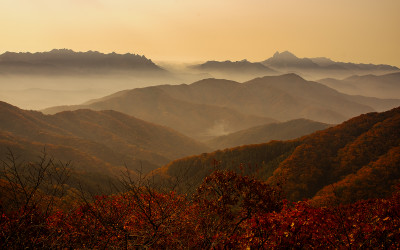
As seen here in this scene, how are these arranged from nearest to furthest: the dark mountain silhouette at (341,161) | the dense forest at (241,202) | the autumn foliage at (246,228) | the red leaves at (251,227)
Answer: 1. the autumn foliage at (246,228)
2. the red leaves at (251,227)
3. the dense forest at (241,202)
4. the dark mountain silhouette at (341,161)

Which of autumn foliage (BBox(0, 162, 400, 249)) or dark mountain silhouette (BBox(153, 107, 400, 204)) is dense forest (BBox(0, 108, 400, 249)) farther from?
dark mountain silhouette (BBox(153, 107, 400, 204))

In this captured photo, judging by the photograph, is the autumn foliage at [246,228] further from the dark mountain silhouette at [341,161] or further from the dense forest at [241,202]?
the dark mountain silhouette at [341,161]

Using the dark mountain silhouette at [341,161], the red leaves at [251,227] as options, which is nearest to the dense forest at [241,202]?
the red leaves at [251,227]

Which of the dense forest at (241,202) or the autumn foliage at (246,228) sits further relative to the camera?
the dense forest at (241,202)

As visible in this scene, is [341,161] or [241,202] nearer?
[241,202]

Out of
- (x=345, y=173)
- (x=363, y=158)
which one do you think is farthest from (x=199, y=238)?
(x=363, y=158)

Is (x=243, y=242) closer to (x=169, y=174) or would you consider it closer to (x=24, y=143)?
(x=169, y=174)

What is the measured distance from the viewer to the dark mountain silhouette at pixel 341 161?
67.3 metres

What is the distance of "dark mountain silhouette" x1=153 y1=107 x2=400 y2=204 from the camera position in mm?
67312

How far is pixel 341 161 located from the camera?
299 ft

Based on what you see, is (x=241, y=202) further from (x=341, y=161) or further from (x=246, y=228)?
(x=341, y=161)

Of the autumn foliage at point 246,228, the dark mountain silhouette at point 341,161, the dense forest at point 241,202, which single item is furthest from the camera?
the dark mountain silhouette at point 341,161

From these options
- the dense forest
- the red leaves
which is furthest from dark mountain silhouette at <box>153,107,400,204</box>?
the red leaves

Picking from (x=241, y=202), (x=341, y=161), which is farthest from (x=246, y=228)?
(x=341, y=161)
